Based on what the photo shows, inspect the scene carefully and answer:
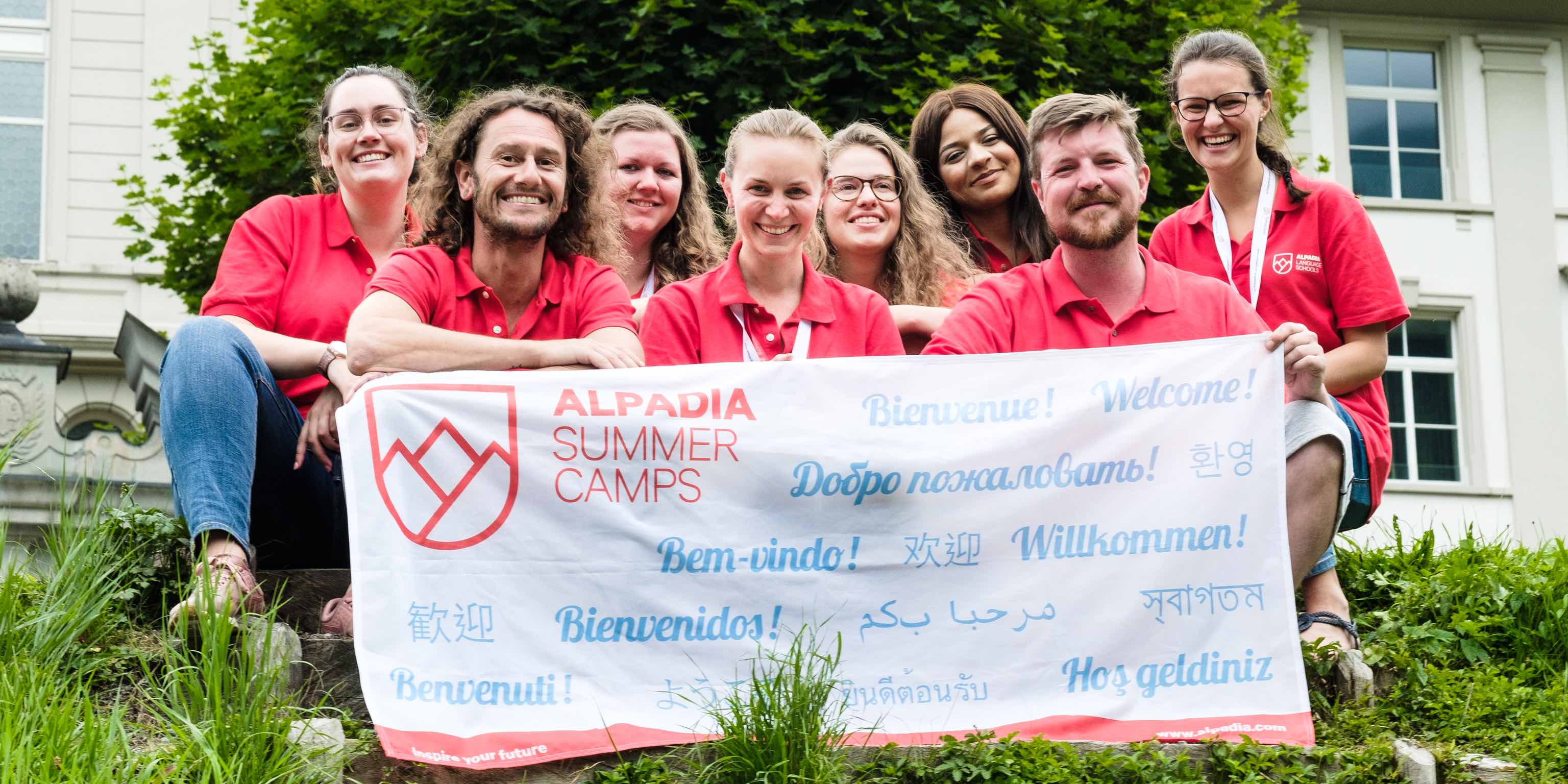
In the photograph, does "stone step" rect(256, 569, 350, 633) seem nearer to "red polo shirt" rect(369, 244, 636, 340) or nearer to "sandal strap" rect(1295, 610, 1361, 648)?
"red polo shirt" rect(369, 244, 636, 340)

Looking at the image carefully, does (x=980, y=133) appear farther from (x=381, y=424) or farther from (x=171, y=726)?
(x=171, y=726)

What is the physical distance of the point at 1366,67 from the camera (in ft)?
68.6

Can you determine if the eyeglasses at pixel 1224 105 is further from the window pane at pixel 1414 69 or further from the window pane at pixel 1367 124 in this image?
the window pane at pixel 1414 69

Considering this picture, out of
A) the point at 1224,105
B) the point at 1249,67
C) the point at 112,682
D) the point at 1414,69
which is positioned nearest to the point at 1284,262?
the point at 1224,105

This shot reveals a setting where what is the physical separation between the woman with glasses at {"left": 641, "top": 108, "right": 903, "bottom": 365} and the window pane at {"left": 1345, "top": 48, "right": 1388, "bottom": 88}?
17.0 m

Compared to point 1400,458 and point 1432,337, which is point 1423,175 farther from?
point 1400,458

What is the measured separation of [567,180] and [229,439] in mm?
1268

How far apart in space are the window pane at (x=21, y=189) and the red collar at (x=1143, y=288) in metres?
17.9

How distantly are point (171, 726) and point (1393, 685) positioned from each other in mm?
3210

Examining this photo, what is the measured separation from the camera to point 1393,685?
16.3 ft

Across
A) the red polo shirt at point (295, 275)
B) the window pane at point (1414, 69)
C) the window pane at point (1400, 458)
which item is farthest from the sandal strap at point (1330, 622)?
the window pane at point (1414, 69)

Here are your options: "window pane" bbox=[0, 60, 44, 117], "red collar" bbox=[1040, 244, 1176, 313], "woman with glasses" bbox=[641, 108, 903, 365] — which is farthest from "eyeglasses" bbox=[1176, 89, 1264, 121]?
"window pane" bbox=[0, 60, 44, 117]

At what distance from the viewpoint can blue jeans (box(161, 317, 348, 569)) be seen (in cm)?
455

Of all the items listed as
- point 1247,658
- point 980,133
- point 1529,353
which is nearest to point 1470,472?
point 1529,353
